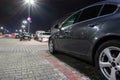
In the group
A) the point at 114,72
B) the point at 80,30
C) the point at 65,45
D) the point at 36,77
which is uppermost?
the point at 80,30

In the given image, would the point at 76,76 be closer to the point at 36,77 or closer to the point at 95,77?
the point at 95,77

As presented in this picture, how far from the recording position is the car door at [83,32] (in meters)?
3.61

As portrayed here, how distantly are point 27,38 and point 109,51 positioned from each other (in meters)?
23.3

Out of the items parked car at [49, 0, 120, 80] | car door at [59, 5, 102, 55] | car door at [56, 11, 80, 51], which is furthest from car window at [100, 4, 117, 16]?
car door at [56, 11, 80, 51]

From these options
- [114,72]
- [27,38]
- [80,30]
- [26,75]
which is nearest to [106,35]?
[114,72]

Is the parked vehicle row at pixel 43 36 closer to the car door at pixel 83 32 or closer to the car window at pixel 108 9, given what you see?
the car door at pixel 83 32

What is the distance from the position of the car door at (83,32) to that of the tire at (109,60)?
45 centimetres

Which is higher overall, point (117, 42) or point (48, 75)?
point (117, 42)

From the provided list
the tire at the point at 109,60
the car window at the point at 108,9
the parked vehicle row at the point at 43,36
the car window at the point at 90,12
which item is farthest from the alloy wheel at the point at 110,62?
Result: the parked vehicle row at the point at 43,36

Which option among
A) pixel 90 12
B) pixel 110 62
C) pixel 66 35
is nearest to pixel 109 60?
pixel 110 62

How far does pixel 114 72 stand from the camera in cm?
288

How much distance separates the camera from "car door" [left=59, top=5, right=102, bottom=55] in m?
3.61

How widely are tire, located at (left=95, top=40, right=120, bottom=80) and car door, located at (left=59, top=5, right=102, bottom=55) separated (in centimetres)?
45

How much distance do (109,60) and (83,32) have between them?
1056mm
